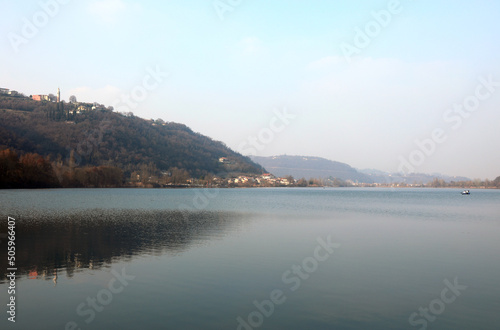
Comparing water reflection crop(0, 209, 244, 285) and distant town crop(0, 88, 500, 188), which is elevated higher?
distant town crop(0, 88, 500, 188)

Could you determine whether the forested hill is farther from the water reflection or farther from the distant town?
the water reflection

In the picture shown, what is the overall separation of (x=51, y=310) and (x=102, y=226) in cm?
1916

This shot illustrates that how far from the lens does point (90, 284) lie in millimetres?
13812

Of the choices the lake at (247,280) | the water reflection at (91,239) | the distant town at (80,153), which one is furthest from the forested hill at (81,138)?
the lake at (247,280)

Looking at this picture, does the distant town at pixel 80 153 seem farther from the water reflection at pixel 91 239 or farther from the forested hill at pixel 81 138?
the water reflection at pixel 91 239

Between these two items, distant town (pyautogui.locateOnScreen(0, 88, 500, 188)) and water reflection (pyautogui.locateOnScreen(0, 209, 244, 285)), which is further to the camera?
distant town (pyautogui.locateOnScreen(0, 88, 500, 188))

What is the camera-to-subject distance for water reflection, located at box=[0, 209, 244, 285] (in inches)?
663

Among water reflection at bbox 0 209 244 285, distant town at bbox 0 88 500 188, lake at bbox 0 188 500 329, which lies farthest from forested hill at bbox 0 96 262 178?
lake at bbox 0 188 500 329

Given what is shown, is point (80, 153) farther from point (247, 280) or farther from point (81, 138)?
point (247, 280)

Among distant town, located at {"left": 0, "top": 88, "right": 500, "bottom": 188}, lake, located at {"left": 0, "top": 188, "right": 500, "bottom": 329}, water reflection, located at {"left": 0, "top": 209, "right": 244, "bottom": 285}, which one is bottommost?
lake, located at {"left": 0, "top": 188, "right": 500, "bottom": 329}

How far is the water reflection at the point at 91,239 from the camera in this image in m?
16.8

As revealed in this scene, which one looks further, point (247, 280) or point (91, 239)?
point (91, 239)

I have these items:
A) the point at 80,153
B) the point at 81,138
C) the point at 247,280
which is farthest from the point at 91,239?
the point at 81,138

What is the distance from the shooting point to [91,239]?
2328cm
